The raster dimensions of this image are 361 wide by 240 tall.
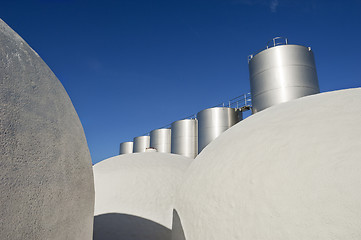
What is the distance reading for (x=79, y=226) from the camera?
2.37 m

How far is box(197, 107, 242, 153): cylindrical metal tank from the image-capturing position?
16.2 meters

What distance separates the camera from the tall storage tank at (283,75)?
11.0 metres

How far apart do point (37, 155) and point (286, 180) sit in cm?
243

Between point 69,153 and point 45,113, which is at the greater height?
point 45,113

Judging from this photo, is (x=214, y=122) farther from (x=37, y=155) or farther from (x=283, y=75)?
(x=37, y=155)

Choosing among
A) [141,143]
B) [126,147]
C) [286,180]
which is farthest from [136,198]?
[126,147]

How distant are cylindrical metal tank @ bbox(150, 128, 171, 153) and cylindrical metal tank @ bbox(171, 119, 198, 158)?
125 inches

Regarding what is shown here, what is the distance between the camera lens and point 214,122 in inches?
647

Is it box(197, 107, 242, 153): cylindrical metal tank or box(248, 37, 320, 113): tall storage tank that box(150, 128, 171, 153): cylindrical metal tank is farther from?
box(248, 37, 320, 113): tall storage tank

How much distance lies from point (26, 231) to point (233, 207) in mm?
2223

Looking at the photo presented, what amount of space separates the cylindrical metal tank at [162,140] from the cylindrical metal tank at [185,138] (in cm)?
318

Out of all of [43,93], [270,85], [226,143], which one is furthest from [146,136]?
[43,93]

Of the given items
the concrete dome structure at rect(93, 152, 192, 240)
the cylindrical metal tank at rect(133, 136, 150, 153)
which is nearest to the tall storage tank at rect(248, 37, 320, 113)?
the concrete dome structure at rect(93, 152, 192, 240)

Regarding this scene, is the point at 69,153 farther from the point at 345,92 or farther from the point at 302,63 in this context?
the point at 302,63
